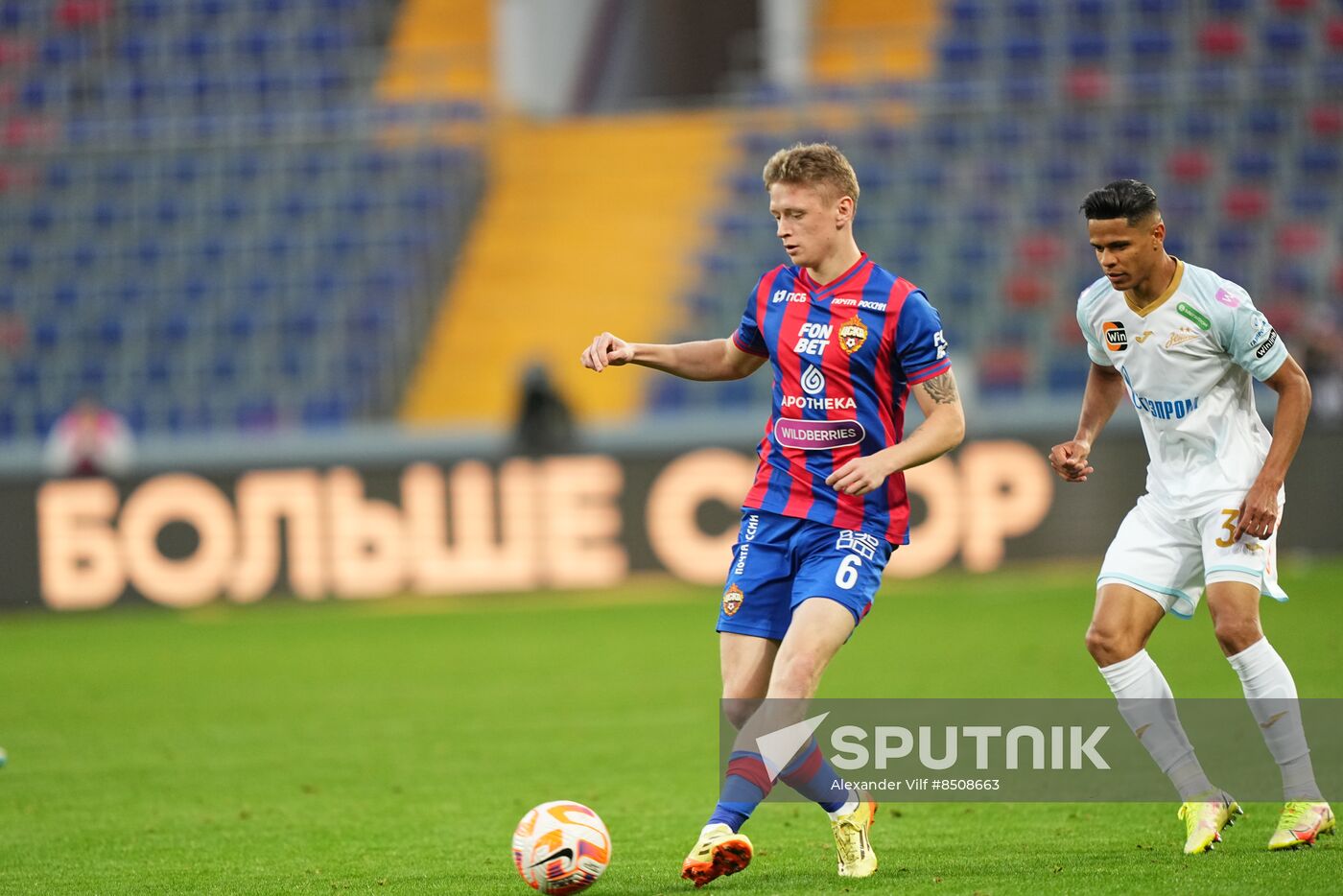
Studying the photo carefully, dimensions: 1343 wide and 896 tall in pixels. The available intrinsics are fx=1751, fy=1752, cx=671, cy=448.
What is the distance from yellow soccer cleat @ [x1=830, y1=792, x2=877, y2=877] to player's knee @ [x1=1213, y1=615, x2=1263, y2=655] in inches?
49.9

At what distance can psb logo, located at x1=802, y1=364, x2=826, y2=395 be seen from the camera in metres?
5.42

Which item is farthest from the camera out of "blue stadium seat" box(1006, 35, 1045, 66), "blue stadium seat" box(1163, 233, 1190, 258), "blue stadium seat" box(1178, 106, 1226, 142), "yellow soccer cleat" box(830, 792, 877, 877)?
"blue stadium seat" box(1006, 35, 1045, 66)

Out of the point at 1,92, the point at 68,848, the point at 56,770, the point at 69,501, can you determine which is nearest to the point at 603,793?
the point at 68,848

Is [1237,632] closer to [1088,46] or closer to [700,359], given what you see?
[700,359]

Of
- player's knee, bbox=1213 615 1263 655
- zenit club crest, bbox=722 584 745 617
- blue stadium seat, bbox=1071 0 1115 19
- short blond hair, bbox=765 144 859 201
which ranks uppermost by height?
blue stadium seat, bbox=1071 0 1115 19

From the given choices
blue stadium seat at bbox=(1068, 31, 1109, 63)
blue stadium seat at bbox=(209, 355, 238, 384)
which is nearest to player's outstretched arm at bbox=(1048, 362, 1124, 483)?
blue stadium seat at bbox=(209, 355, 238, 384)

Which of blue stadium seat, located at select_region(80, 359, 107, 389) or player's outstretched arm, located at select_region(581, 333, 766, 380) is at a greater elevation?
player's outstretched arm, located at select_region(581, 333, 766, 380)

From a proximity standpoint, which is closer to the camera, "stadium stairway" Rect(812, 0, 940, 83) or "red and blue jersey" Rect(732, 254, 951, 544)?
"red and blue jersey" Rect(732, 254, 951, 544)

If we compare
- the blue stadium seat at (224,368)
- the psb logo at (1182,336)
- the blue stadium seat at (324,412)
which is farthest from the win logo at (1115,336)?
the blue stadium seat at (224,368)

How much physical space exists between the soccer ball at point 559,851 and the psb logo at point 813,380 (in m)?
1.49

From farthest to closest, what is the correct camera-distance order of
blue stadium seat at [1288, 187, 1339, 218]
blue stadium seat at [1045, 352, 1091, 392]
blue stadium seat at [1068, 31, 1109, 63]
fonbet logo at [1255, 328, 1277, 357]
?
blue stadium seat at [1068, 31, 1109, 63]
blue stadium seat at [1288, 187, 1339, 218]
blue stadium seat at [1045, 352, 1091, 392]
fonbet logo at [1255, 328, 1277, 357]

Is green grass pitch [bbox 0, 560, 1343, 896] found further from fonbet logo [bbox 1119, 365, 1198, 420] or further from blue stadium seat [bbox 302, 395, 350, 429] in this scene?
blue stadium seat [bbox 302, 395, 350, 429]

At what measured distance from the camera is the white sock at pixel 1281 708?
557cm

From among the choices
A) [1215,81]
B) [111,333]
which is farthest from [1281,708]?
[111,333]
